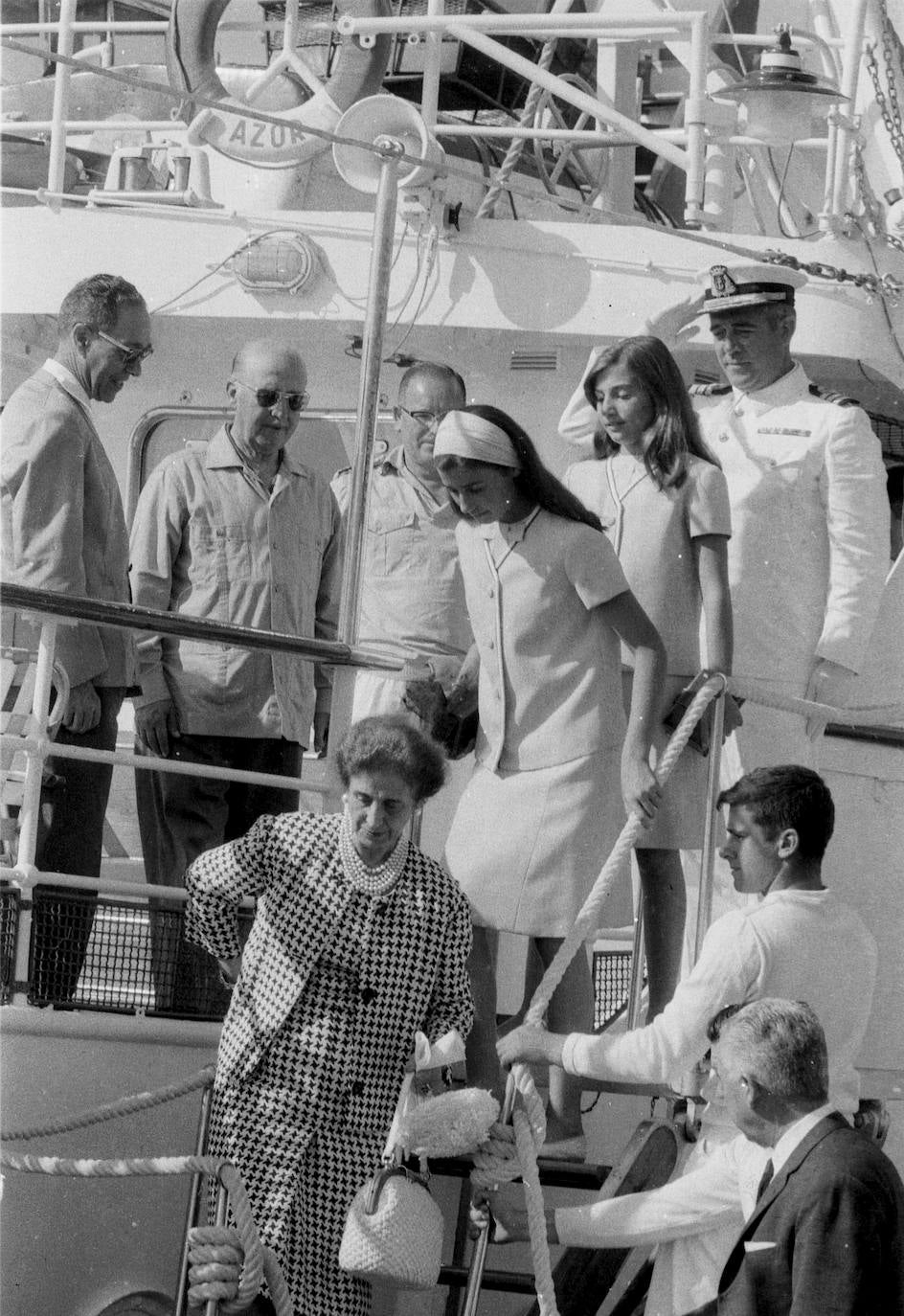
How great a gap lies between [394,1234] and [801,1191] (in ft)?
2.74

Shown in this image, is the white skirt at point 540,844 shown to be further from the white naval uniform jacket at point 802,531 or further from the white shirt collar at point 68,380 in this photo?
the white shirt collar at point 68,380

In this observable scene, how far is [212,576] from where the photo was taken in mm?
5844

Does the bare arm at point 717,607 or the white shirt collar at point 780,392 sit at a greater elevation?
the white shirt collar at point 780,392

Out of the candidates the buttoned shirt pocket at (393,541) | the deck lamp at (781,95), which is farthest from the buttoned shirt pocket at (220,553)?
the deck lamp at (781,95)

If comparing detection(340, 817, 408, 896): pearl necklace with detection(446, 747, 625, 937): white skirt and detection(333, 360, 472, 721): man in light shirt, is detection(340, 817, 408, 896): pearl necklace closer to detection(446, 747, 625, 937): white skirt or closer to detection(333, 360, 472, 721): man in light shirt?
detection(446, 747, 625, 937): white skirt

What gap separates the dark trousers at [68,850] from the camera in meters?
5.10

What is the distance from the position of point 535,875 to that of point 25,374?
4.38 meters

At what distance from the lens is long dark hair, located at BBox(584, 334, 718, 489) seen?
511cm

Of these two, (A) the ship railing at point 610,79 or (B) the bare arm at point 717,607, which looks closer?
(B) the bare arm at point 717,607

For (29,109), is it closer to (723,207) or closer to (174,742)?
(723,207)

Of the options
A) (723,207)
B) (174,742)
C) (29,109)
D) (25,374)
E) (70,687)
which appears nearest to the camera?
(70,687)

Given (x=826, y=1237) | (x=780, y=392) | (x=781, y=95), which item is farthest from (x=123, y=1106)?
(x=781, y=95)

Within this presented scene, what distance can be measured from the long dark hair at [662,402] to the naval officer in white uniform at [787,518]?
0.42 metres

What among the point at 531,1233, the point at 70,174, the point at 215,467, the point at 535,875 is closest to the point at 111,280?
the point at 215,467
